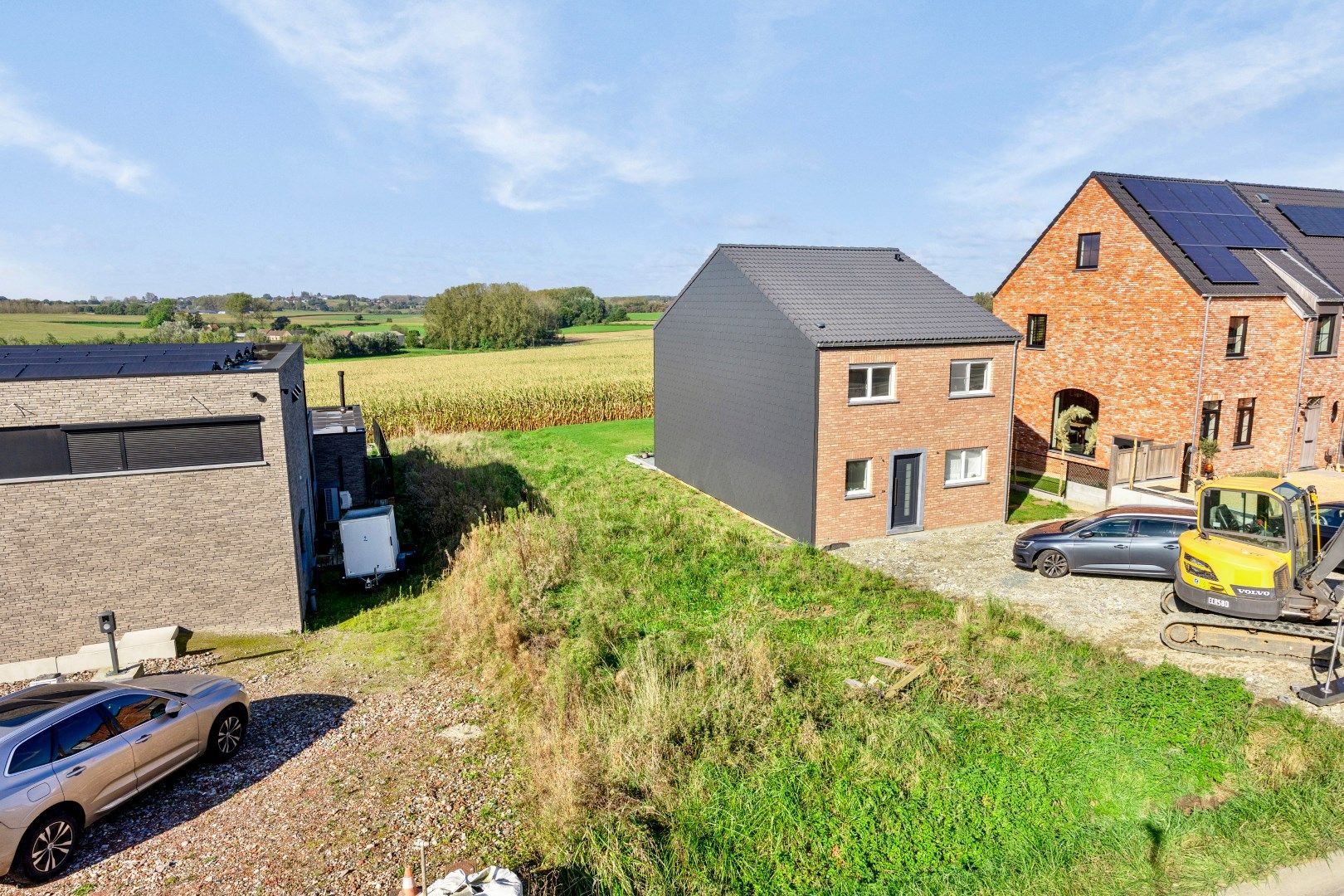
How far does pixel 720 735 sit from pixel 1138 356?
19867mm

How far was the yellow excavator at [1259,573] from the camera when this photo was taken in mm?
11625

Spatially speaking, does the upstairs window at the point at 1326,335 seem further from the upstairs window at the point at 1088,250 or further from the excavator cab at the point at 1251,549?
the excavator cab at the point at 1251,549

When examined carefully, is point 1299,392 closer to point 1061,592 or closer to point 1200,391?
point 1200,391

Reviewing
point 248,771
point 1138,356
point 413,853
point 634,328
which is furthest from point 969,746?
point 634,328

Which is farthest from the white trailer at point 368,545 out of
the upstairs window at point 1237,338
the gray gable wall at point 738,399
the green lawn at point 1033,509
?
the upstairs window at point 1237,338

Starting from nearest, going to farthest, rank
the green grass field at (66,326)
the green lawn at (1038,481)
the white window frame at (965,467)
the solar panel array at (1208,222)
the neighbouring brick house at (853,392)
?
the neighbouring brick house at (853,392)
the white window frame at (965,467)
the solar panel array at (1208,222)
the green lawn at (1038,481)
the green grass field at (66,326)

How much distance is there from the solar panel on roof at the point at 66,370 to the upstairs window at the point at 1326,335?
103 ft

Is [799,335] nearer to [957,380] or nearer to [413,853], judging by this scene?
[957,380]

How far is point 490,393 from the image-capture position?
38.7 meters

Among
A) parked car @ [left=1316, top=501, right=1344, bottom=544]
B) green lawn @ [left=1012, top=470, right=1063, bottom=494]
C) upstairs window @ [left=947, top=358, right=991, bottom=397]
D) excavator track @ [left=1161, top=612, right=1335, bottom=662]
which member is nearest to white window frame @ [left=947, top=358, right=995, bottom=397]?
upstairs window @ [left=947, top=358, right=991, bottom=397]

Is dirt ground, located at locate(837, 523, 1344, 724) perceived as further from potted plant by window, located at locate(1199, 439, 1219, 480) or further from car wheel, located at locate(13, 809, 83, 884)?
car wheel, located at locate(13, 809, 83, 884)

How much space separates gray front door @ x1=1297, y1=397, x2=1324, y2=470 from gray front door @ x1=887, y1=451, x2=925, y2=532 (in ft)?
45.4

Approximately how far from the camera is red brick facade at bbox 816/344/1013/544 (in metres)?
18.1

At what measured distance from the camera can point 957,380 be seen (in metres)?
19.7
